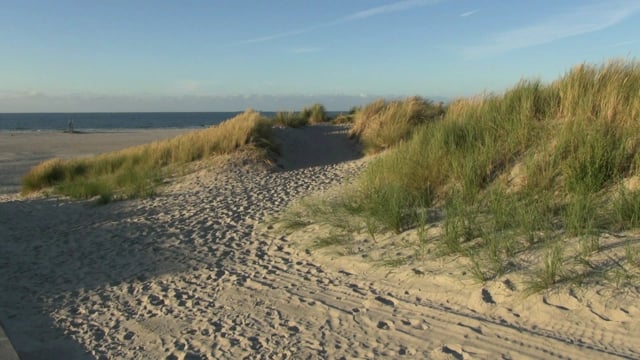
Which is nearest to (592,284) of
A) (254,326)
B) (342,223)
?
(254,326)

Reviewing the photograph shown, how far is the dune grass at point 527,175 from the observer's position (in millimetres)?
5078

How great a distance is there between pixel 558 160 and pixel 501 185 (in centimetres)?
74

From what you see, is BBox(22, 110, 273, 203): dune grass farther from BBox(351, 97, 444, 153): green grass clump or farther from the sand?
the sand

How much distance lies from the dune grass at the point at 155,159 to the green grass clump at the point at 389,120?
10.8 feet

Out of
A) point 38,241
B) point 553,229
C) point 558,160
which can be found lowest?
point 38,241

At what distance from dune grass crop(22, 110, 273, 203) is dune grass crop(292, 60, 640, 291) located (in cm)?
790

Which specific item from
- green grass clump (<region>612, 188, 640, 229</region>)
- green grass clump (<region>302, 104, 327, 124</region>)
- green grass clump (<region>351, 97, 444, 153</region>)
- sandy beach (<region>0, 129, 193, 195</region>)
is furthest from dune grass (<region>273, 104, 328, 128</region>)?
green grass clump (<region>612, 188, 640, 229</region>)

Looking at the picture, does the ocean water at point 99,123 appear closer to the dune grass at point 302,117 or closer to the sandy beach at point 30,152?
the dune grass at point 302,117

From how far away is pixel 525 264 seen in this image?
15.7ft

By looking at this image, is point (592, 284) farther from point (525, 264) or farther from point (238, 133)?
point (238, 133)

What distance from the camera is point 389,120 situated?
55.4ft

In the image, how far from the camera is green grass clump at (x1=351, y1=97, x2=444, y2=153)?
15.5m

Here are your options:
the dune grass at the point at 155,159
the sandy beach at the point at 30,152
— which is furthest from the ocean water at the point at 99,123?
the dune grass at the point at 155,159

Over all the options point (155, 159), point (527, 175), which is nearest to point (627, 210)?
point (527, 175)
